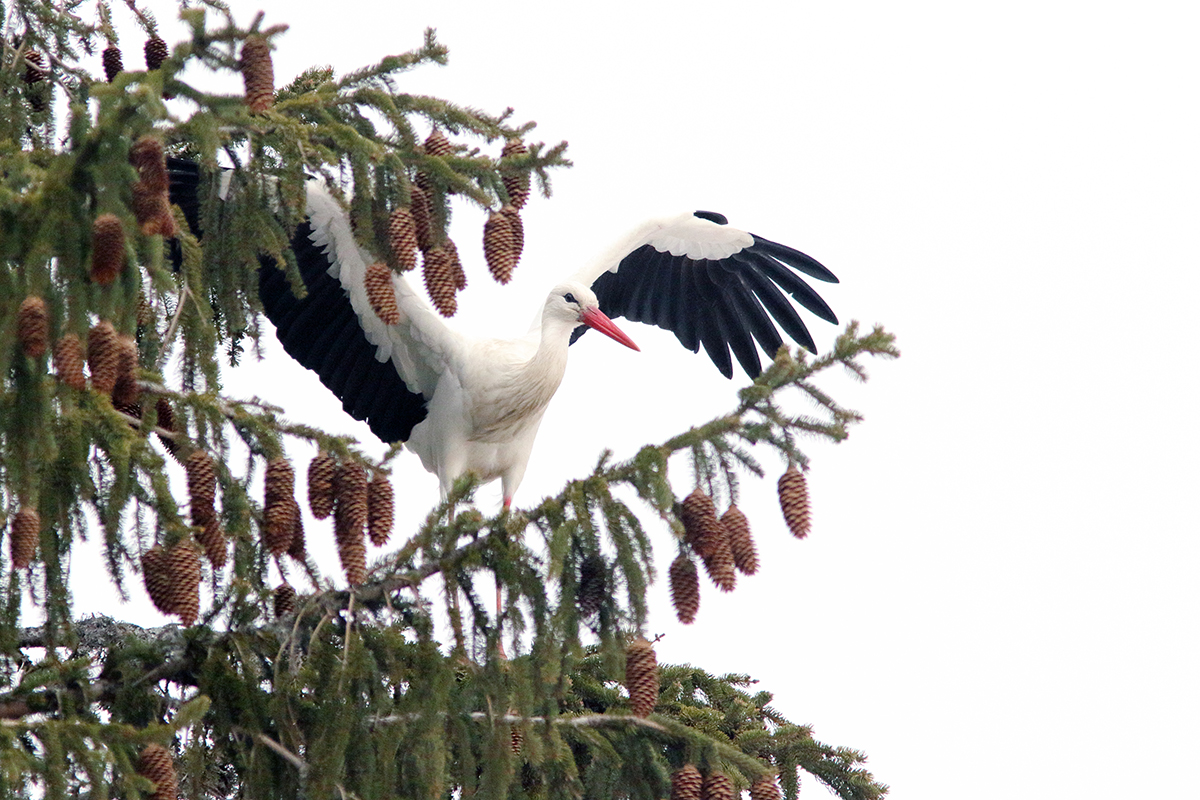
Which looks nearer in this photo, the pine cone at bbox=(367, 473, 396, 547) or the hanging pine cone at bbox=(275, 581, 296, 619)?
the pine cone at bbox=(367, 473, 396, 547)

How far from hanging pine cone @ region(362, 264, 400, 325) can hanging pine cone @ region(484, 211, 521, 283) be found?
0.74ft

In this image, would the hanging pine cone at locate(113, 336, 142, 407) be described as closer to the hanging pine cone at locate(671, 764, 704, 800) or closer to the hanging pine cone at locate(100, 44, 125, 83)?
the hanging pine cone at locate(671, 764, 704, 800)

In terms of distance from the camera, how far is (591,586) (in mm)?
3008

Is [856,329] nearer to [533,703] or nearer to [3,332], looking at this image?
[533,703]

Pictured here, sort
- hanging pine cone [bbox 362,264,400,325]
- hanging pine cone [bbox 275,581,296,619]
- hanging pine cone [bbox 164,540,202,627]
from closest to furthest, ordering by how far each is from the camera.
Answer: hanging pine cone [bbox 164,540,202,627] → hanging pine cone [bbox 362,264,400,325] → hanging pine cone [bbox 275,581,296,619]

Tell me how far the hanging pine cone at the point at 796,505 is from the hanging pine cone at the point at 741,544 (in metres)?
0.08

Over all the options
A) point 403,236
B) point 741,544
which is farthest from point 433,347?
point 741,544

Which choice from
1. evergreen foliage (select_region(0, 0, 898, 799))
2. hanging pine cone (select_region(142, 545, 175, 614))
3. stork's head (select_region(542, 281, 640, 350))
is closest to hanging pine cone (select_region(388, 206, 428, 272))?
evergreen foliage (select_region(0, 0, 898, 799))

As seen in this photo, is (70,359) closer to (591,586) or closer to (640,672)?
(591,586)

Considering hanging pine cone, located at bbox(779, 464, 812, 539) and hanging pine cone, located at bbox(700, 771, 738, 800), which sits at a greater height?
hanging pine cone, located at bbox(779, 464, 812, 539)

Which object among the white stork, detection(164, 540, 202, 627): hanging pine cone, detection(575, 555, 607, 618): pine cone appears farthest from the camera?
the white stork

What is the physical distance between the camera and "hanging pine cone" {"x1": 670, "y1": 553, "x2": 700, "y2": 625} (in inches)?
115

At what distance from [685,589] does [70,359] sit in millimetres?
1185

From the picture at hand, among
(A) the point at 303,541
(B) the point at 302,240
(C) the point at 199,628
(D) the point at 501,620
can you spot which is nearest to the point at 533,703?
(D) the point at 501,620
